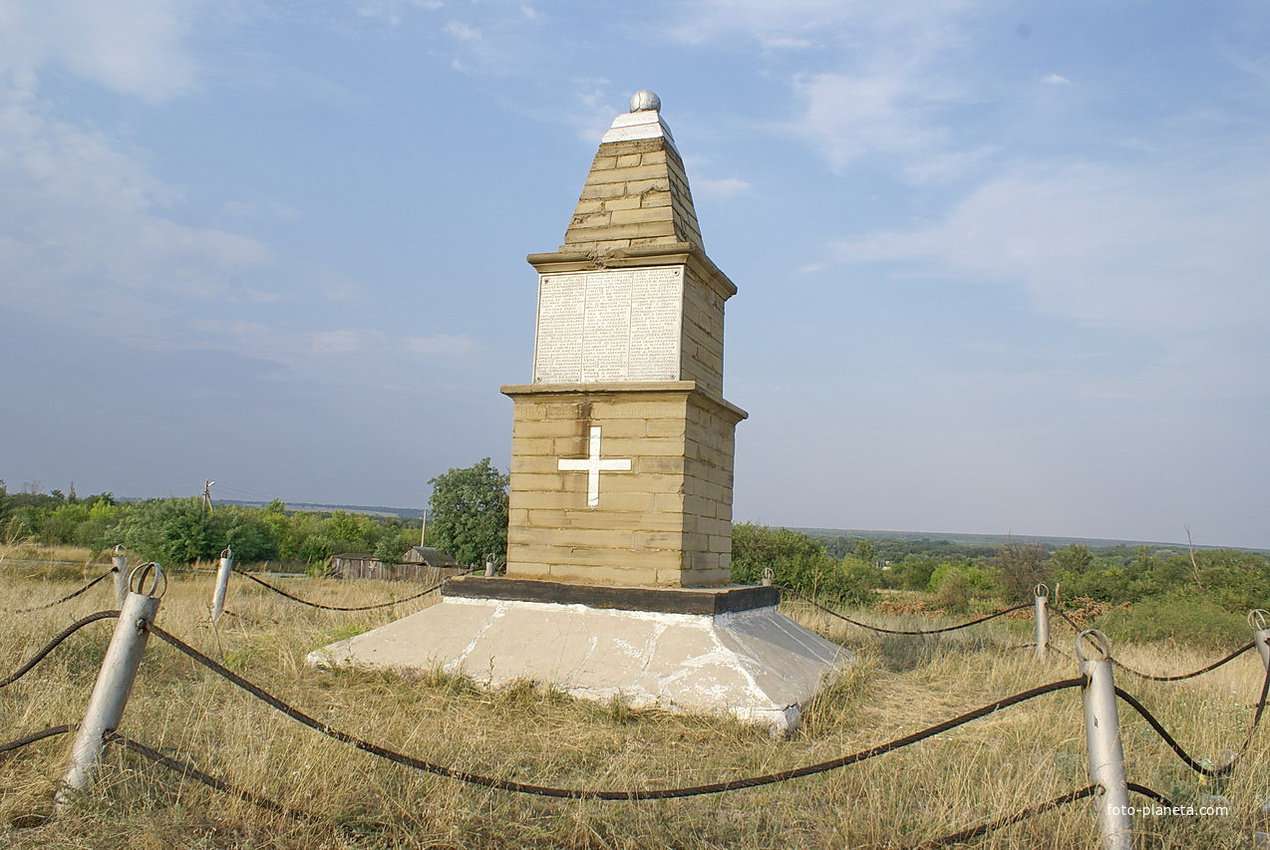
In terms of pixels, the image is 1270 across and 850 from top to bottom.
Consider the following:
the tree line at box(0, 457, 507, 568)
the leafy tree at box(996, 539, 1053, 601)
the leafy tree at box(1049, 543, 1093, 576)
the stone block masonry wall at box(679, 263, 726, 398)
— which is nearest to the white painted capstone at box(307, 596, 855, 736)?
the stone block masonry wall at box(679, 263, 726, 398)

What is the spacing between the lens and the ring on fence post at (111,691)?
3.40 metres

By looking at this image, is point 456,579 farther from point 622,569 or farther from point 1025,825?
point 1025,825

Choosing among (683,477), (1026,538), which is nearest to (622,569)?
(683,477)

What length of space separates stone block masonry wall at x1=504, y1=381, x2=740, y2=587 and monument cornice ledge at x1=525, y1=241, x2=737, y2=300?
3.73ft

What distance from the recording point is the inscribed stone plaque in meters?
7.50

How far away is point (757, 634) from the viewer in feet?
23.3

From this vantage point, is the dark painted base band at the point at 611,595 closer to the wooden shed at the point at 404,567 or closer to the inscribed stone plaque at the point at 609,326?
the inscribed stone plaque at the point at 609,326

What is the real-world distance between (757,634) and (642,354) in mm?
2515

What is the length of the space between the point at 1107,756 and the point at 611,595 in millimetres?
4121

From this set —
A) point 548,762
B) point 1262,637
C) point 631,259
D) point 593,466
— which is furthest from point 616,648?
point 1262,637

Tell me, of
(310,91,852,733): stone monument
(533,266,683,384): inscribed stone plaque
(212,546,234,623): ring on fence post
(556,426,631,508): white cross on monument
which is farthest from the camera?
(212,546,234,623): ring on fence post

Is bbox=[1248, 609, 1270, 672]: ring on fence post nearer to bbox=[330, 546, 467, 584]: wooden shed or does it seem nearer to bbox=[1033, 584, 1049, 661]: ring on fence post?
bbox=[1033, 584, 1049, 661]: ring on fence post

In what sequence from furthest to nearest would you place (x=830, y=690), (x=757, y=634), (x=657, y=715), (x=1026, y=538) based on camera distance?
(x=1026, y=538) → (x=757, y=634) → (x=830, y=690) → (x=657, y=715)

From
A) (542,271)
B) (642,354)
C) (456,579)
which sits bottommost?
(456,579)
